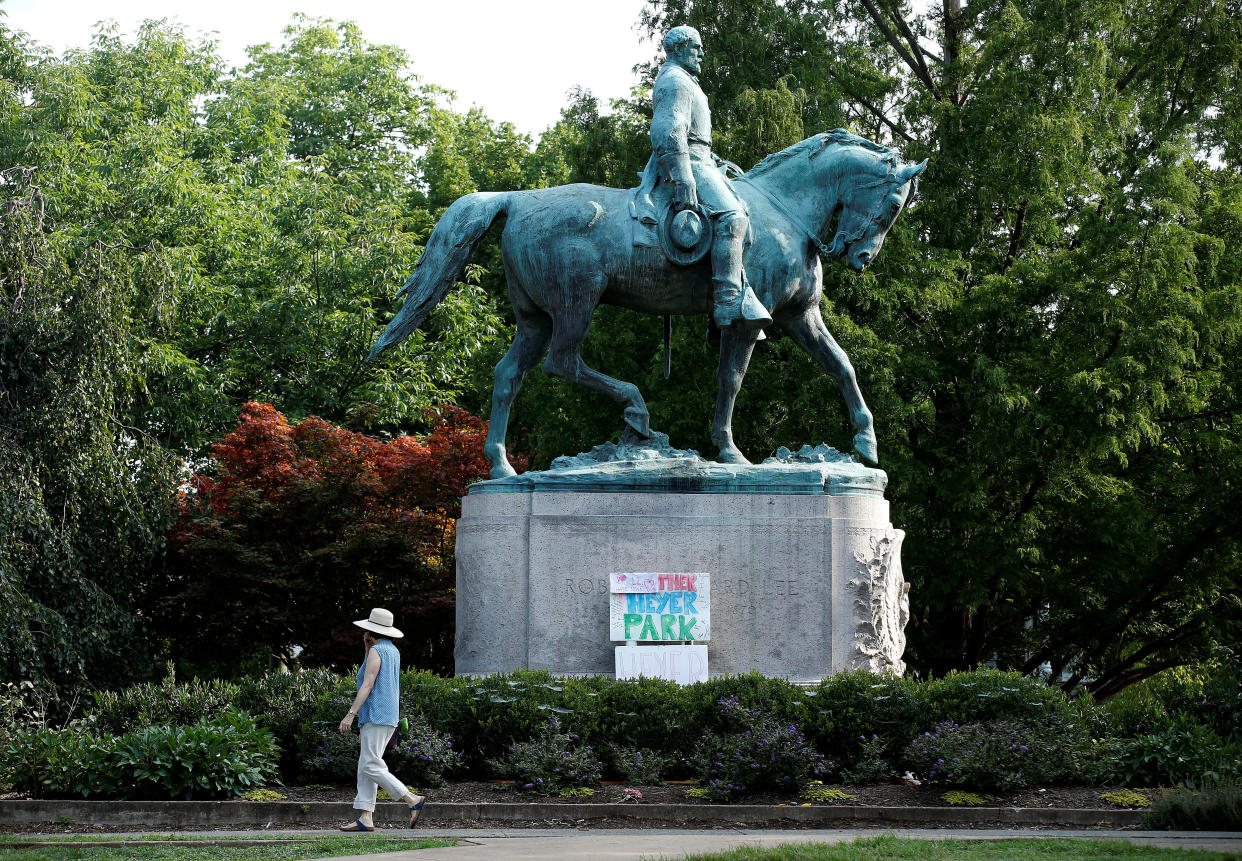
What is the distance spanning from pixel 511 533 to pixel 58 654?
20.1 ft

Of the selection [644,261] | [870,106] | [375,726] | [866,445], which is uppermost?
[870,106]

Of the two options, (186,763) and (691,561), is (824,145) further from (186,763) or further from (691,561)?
(186,763)

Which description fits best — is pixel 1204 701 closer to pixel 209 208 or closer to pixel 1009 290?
pixel 1009 290

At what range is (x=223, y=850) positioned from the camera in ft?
27.9

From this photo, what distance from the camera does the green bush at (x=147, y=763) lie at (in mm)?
10281

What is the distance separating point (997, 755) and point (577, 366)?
501 cm

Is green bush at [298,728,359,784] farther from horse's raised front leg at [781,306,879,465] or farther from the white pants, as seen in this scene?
horse's raised front leg at [781,306,879,465]

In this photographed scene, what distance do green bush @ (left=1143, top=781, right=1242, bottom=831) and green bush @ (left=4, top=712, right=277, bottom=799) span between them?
627 centimetres

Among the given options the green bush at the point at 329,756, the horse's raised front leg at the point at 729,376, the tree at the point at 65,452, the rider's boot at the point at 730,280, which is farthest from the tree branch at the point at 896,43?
the green bush at the point at 329,756

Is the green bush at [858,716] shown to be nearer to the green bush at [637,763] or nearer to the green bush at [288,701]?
the green bush at [637,763]

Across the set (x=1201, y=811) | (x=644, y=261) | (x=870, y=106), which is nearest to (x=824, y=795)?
(x=1201, y=811)

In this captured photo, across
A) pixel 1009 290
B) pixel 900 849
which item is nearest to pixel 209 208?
pixel 1009 290

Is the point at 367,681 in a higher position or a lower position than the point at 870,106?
lower

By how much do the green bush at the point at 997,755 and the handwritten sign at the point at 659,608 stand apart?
7.06ft
